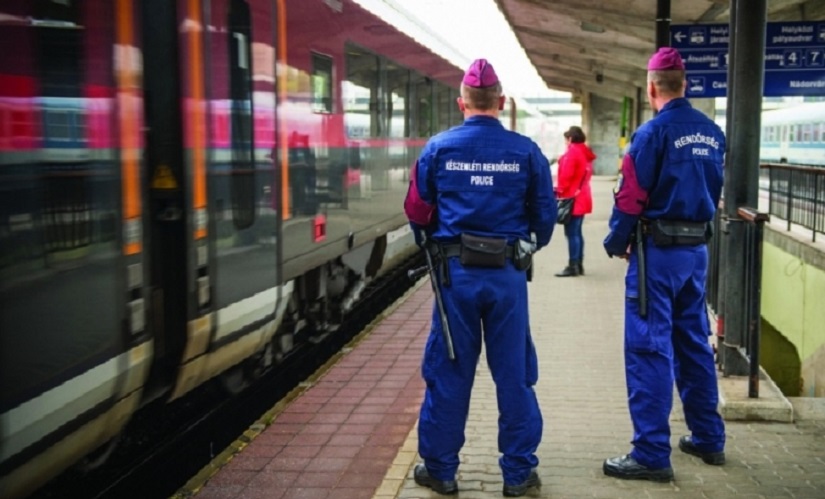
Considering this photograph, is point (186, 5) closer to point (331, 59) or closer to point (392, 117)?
point (331, 59)

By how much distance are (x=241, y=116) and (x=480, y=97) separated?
182cm

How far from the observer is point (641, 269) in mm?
5008

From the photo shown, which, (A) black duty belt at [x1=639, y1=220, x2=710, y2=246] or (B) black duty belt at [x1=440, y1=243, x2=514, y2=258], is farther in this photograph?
(A) black duty belt at [x1=639, y1=220, x2=710, y2=246]

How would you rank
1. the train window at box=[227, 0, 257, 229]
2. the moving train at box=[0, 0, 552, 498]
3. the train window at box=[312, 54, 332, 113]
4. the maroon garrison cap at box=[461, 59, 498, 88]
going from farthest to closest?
the train window at box=[312, 54, 332, 113], the train window at box=[227, 0, 257, 229], the maroon garrison cap at box=[461, 59, 498, 88], the moving train at box=[0, 0, 552, 498]

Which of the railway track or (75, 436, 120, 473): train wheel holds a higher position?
(75, 436, 120, 473): train wheel

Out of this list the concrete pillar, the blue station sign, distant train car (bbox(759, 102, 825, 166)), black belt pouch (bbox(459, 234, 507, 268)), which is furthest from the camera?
the concrete pillar

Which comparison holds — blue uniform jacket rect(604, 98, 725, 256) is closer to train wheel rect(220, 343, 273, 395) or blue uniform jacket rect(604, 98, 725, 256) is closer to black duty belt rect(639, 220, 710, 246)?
black duty belt rect(639, 220, 710, 246)

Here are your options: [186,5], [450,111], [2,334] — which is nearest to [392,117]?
[450,111]

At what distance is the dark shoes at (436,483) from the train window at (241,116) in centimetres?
181

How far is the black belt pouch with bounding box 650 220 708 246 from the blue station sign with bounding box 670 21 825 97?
6554 mm

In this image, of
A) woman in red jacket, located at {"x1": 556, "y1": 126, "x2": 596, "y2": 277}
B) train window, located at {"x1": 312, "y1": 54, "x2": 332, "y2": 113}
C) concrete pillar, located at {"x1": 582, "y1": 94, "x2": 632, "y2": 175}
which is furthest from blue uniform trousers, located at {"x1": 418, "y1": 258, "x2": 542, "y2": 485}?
concrete pillar, located at {"x1": 582, "y1": 94, "x2": 632, "y2": 175}

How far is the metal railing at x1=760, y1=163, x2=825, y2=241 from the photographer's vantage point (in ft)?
44.3

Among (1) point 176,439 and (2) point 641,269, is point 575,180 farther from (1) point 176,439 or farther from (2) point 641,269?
(2) point 641,269

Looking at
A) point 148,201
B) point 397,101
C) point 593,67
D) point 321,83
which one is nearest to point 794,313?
point 397,101
